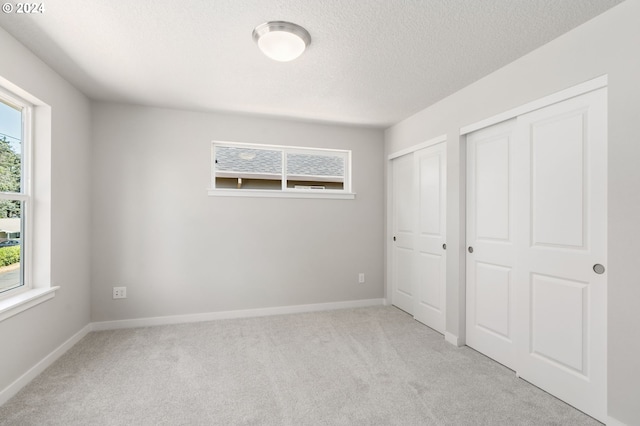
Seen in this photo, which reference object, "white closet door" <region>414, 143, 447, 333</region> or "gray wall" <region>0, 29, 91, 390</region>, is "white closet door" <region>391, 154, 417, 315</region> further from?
"gray wall" <region>0, 29, 91, 390</region>

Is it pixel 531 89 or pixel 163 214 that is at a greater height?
pixel 531 89

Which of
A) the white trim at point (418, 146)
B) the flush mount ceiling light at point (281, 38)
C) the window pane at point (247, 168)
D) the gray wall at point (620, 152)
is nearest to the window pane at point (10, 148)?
the window pane at point (247, 168)

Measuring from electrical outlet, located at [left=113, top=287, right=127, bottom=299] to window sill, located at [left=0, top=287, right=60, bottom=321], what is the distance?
75 cm

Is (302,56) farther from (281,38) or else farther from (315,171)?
(315,171)

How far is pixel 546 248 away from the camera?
212 cm

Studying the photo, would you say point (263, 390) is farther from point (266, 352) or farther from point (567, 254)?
point (567, 254)

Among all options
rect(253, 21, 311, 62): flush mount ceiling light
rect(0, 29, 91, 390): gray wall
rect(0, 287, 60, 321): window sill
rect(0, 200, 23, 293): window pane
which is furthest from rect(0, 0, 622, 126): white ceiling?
rect(0, 287, 60, 321): window sill

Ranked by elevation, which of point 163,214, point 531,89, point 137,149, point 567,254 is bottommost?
point 567,254

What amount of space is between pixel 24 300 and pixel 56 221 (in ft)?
2.35

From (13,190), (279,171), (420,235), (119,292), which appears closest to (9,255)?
(13,190)

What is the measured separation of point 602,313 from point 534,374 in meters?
0.69

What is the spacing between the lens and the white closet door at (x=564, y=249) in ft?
5.98

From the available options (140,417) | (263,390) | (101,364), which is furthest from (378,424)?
(101,364)

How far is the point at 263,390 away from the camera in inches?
83.1
